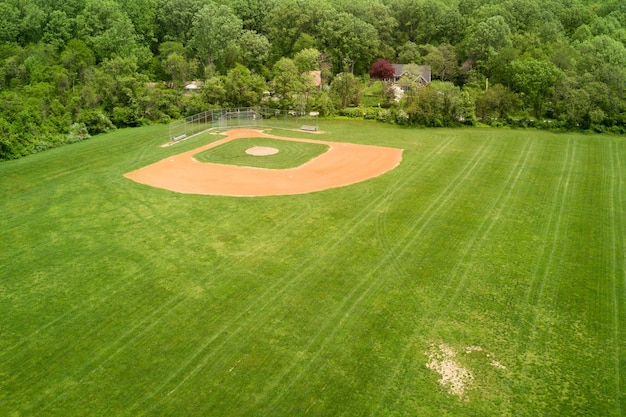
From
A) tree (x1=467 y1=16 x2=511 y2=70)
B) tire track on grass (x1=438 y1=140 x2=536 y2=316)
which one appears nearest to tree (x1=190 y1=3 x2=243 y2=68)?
tree (x1=467 y1=16 x2=511 y2=70)

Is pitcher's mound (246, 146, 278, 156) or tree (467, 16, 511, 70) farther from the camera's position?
tree (467, 16, 511, 70)

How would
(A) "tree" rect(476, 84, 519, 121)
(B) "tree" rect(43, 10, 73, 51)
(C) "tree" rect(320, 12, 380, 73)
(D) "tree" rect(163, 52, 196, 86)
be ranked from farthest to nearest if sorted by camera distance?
1. (C) "tree" rect(320, 12, 380, 73)
2. (B) "tree" rect(43, 10, 73, 51)
3. (D) "tree" rect(163, 52, 196, 86)
4. (A) "tree" rect(476, 84, 519, 121)

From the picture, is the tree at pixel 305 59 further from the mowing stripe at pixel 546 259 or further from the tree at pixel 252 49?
the mowing stripe at pixel 546 259

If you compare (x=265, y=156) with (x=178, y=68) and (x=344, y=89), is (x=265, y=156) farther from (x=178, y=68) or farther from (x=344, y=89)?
(x=178, y=68)

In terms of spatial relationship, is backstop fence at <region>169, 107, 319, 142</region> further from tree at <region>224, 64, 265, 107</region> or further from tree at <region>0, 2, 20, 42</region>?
tree at <region>0, 2, 20, 42</region>

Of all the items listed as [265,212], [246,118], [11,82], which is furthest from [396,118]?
[11,82]
